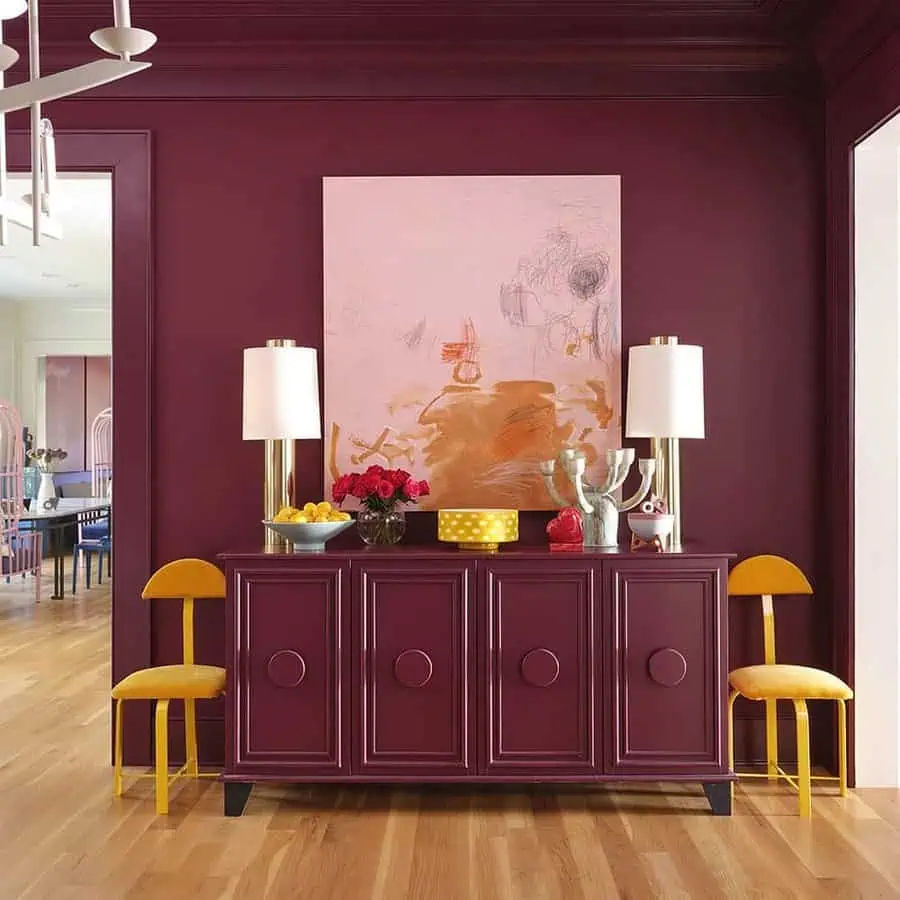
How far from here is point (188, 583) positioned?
4.20 metres

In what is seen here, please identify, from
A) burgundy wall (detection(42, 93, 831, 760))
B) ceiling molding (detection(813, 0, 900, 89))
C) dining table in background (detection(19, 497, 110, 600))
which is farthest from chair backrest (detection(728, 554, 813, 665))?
dining table in background (detection(19, 497, 110, 600))

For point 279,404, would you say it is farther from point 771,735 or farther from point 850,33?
point 850,33

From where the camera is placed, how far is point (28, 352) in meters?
12.5

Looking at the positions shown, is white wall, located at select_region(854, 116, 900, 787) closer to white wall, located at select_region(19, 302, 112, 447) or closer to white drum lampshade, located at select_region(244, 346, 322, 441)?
white drum lampshade, located at select_region(244, 346, 322, 441)

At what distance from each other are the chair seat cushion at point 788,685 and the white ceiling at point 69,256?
4.33 m

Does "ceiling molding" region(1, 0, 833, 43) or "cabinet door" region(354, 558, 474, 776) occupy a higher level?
"ceiling molding" region(1, 0, 833, 43)

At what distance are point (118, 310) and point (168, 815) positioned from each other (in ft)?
6.34

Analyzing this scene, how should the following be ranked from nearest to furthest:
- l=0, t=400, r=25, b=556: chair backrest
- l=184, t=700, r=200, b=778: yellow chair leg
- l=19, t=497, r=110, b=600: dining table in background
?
l=184, t=700, r=200, b=778: yellow chair leg → l=0, t=400, r=25, b=556: chair backrest → l=19, t=497, r=110, b=600: dining table in background

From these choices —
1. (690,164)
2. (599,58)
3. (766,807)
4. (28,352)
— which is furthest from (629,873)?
(28,352)

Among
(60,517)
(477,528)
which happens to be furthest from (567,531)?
(60,517)

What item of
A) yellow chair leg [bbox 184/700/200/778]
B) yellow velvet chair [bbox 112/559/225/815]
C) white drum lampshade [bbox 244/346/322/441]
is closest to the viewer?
yellow velvet chair [bbox 112/559/225/815]

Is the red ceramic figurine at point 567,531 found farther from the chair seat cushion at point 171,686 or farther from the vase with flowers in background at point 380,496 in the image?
the chair seat cushion at point 171,686

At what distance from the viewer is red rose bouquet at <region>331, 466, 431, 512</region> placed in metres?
3.97

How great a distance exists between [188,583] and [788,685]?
225cm
